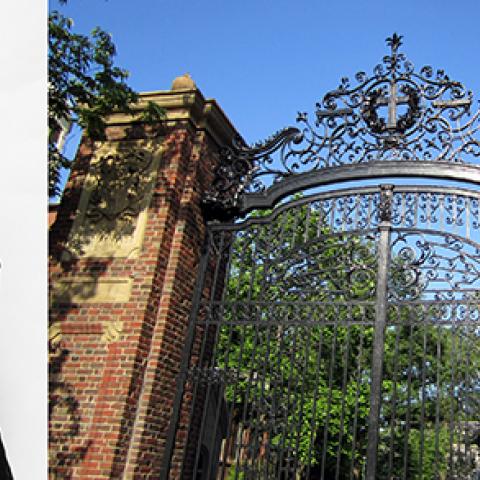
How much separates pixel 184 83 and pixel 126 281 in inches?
112

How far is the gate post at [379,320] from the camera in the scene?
5438 mm

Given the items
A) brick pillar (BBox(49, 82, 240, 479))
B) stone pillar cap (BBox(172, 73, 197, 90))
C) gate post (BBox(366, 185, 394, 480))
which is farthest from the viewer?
stone pillar cap (BBox(172, 73, 197, 90))

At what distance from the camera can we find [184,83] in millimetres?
7434

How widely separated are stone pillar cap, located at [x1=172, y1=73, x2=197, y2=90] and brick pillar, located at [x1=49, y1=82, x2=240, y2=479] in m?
0.03

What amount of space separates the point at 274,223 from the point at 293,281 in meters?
1.00

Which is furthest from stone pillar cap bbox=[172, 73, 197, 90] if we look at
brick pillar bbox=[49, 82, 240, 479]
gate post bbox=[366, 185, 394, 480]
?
gate post bbox=[366, 185, 394, 480]

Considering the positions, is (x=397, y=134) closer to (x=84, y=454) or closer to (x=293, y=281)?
(x=293, y=281)

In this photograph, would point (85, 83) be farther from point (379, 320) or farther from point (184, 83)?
point (379, 320)

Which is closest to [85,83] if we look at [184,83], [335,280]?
[184,83]

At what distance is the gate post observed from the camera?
17.8 ft

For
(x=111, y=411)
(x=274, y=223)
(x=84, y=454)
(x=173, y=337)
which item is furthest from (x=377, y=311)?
(x=84, y=454)

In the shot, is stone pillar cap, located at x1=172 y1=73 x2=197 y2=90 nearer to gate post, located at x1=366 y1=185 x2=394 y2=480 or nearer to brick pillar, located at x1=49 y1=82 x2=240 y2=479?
brick pillar, located at x1=49 y1=82 x2=240 y2=479

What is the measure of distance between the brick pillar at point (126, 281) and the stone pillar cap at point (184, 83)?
0.09ft

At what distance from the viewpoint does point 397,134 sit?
6750 mm
